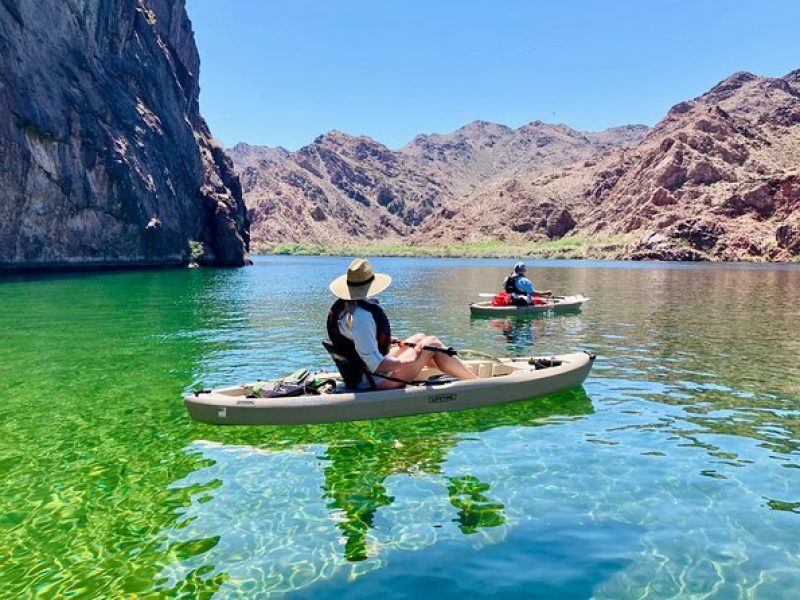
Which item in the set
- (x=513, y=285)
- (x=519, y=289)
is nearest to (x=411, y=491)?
(x=519, y=289)

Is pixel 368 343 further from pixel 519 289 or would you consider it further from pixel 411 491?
pixel 519 289

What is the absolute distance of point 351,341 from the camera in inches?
427

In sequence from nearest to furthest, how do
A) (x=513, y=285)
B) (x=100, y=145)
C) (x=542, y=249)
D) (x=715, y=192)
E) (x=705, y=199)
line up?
(x=513, y=285)
(x=100, y=145)
(x=705, y=199)
(x=715, y=192)
(x=542, y=249)

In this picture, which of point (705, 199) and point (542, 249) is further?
point (542, 249)

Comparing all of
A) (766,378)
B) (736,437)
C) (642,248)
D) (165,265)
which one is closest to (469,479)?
(736,437)

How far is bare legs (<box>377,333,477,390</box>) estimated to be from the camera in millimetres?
11453

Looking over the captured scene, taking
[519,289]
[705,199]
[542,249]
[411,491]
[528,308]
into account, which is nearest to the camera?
[411,491]

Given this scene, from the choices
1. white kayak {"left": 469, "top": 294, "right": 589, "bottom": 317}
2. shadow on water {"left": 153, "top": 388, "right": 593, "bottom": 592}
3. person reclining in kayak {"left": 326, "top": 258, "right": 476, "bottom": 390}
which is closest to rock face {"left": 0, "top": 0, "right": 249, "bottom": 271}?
white kayak {"left": 469, "top": 294, "right": 589, "bottom": 317}

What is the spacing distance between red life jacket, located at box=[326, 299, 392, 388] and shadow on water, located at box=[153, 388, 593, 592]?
0.87 meters

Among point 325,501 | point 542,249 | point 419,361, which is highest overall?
point 419,361

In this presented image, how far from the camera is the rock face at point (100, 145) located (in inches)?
2377

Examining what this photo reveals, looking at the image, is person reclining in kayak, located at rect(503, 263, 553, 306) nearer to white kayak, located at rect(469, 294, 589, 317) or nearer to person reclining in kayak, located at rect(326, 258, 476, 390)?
white kayak, located at rect(469, 294, 589, 317)

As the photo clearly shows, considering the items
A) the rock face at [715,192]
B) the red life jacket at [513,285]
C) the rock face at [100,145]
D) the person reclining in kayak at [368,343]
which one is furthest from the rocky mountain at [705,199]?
the person reclining in kayak at [368,343]

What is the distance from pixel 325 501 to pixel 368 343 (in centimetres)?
320
